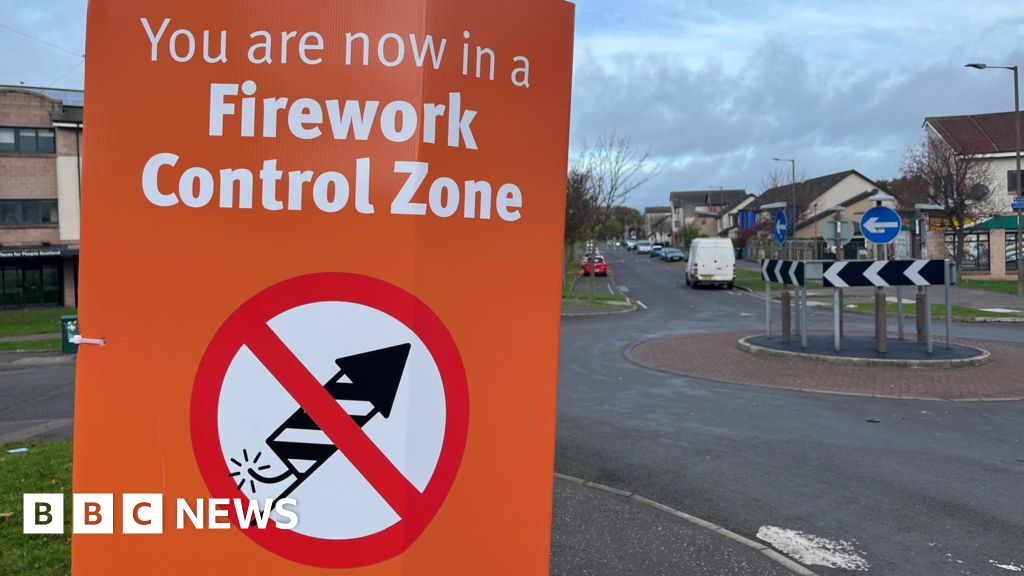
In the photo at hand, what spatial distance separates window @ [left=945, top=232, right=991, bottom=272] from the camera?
4197 cm

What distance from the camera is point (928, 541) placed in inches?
202

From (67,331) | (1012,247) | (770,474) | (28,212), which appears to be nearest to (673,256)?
(1012,247)

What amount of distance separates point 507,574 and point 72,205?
126ft

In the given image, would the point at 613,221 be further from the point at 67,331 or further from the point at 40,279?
the point at 67,331

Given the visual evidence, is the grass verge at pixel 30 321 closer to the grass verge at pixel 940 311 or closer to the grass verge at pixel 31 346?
the grass verge at pixel 31 346

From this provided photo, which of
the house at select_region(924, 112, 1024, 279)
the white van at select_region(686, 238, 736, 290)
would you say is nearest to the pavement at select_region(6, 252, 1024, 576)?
the white van at select_region(686, 238, 736, 290)

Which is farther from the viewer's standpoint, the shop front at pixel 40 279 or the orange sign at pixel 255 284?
the shop front at pixel 40 279

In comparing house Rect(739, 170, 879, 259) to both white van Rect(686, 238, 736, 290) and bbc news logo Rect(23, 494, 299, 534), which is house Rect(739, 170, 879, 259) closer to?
white van Rect(686, 238, 736, 290)

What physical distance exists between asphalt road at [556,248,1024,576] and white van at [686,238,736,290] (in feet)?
81.3

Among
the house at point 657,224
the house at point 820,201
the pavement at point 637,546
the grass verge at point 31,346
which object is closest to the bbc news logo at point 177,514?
the pavement at point 637,546

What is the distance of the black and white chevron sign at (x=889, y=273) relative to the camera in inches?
508

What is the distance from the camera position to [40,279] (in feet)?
117

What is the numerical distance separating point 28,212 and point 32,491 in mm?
34602

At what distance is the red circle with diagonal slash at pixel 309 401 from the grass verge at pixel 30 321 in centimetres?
2447
